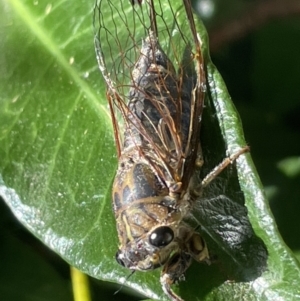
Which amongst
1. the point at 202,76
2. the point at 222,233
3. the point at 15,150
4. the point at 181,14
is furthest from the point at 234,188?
the point at 15,150

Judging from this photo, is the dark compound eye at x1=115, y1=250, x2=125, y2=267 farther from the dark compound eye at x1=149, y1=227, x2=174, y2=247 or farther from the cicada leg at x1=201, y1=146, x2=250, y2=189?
the cicada leg at x1=201, y1=146, x2=250, y2=189

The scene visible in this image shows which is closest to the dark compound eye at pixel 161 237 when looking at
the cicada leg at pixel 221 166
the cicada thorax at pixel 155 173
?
the cicada thorax at pixel 155 173

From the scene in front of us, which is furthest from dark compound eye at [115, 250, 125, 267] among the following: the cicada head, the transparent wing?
the transparent wing

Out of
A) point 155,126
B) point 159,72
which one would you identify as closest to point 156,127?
point 155,126

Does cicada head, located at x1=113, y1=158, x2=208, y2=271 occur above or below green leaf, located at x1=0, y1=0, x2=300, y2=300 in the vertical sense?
below

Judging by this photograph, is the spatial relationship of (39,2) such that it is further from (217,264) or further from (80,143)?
(217,264)
